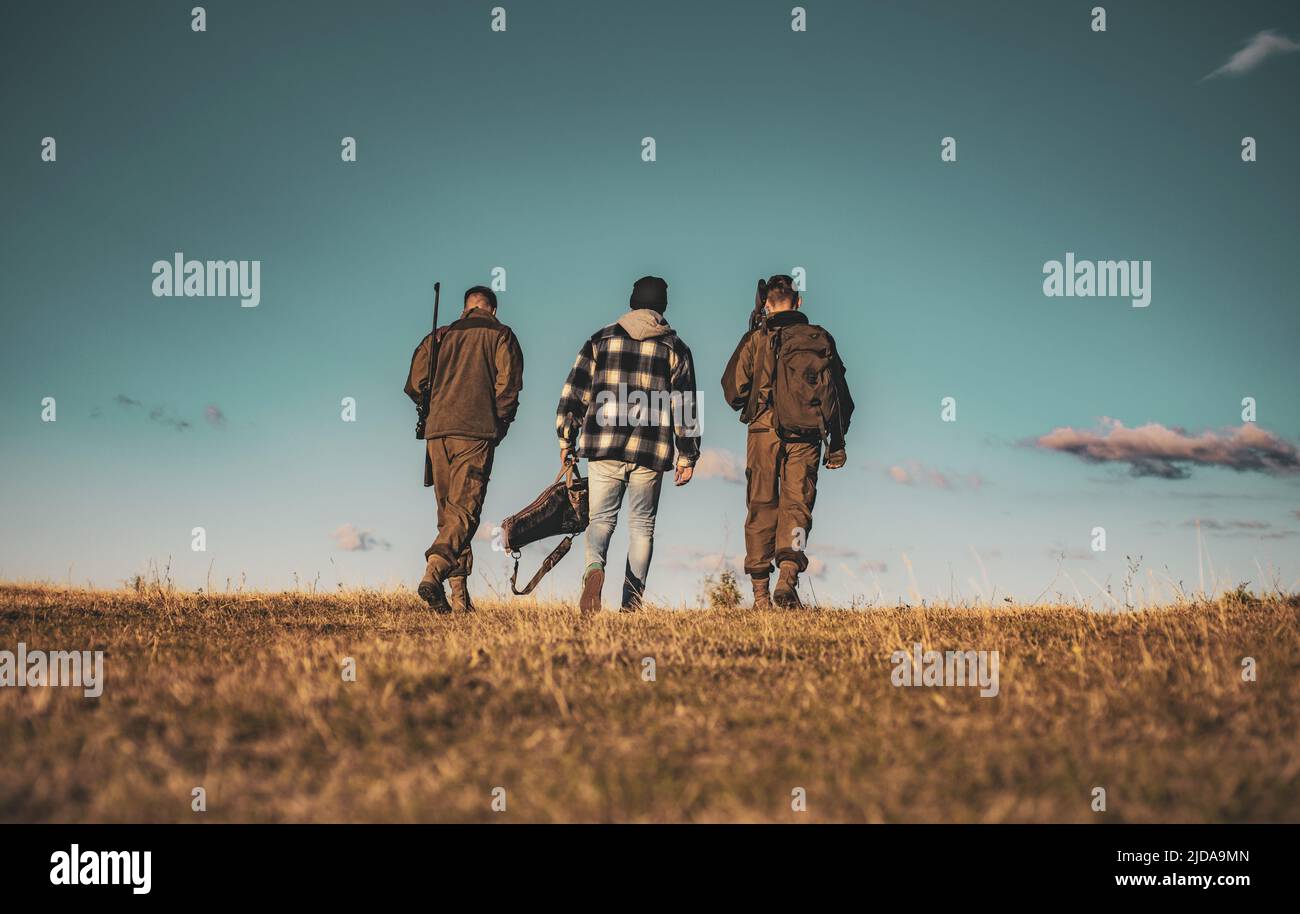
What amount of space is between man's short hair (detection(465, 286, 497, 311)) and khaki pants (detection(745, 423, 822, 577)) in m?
3.08

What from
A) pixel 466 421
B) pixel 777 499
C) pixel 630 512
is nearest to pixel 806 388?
pixel 777 499

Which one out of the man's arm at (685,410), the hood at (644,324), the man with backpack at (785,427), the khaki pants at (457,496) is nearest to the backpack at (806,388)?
the man with backpack at (785,427)

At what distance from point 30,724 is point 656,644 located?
3237 mm

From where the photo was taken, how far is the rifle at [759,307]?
10008mm

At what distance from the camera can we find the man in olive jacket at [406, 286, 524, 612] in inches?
370

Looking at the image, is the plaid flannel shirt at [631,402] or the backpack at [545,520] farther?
the backpack at [545,520]

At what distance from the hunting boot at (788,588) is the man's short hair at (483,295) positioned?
161 inches

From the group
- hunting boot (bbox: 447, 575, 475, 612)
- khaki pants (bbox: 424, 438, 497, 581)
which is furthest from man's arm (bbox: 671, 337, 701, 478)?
hunting boot (bbox: 447, 575, 475, 612)

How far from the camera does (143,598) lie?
10.3m

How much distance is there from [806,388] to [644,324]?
1.73m

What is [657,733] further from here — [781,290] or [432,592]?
[781,290]

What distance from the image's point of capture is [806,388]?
935cm

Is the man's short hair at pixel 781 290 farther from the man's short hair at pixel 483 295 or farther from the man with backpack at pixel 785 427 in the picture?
the man's short hair at pixel 483 295
